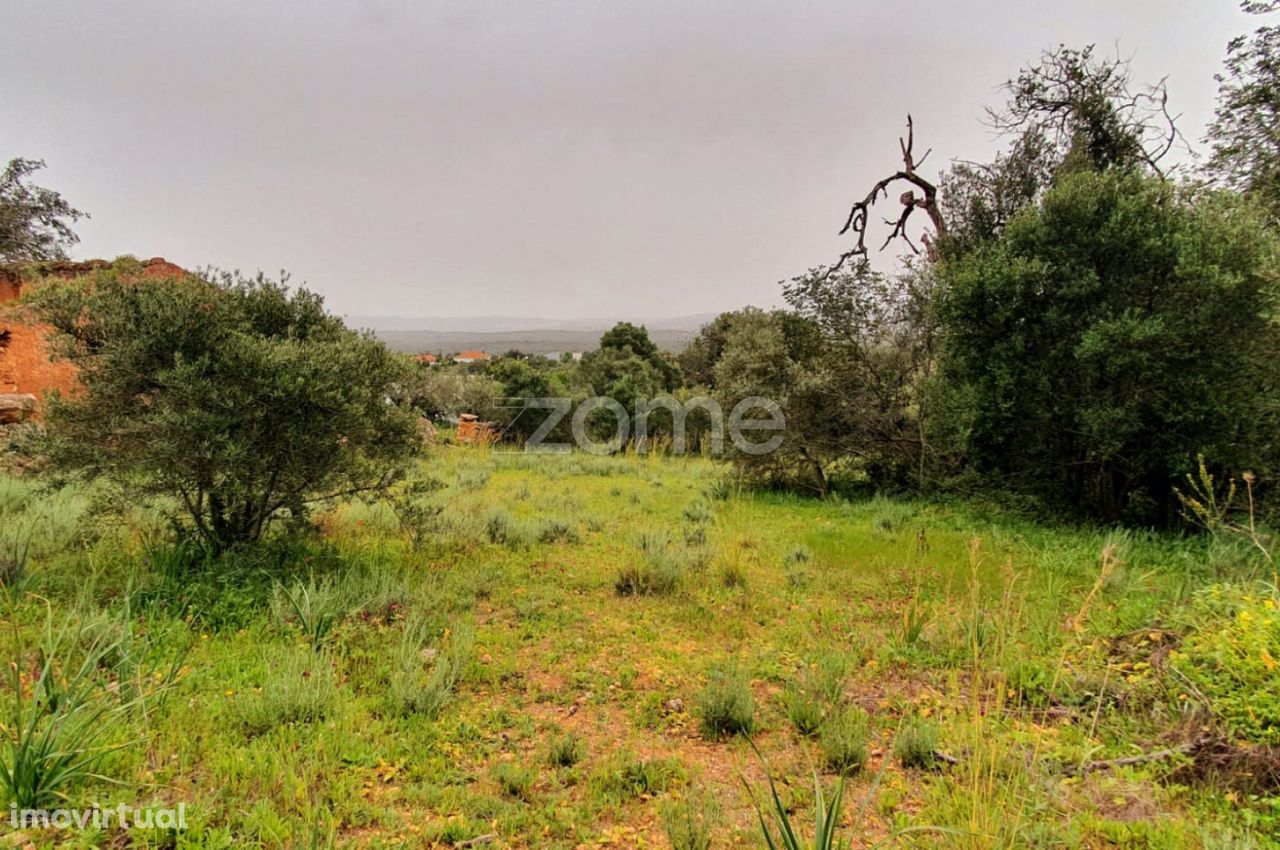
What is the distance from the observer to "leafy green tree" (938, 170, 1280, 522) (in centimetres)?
598

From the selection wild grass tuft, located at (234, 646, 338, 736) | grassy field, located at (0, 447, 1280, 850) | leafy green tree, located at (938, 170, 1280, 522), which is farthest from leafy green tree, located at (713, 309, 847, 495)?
wild grass tuft, located at (234, 646, 338, 736)

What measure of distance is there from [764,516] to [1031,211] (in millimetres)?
5450

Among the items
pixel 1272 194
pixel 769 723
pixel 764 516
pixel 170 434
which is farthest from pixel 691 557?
pixel 1272 194

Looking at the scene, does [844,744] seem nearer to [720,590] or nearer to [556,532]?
[720,590]

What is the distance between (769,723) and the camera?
2854mm

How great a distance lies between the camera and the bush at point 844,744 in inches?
97.0

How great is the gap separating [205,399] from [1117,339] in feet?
28.9

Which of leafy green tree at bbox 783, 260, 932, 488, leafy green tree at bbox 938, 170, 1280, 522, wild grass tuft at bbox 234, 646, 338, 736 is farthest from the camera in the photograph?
leafy green tree at bbox 783, 260, 932, 488

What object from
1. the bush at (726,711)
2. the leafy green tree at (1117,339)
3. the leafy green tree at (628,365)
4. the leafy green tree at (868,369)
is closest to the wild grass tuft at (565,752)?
the bush at (726,711)

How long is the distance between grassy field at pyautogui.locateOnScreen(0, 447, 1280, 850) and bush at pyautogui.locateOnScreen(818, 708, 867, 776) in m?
0.01

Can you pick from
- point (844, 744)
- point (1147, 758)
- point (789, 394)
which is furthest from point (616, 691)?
point (789, 394)

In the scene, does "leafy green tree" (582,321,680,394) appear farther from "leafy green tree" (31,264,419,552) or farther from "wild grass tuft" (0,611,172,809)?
"wild grass tuft" (0,611,172,809)

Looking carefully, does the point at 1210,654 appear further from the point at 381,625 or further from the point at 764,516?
the point at 764,516

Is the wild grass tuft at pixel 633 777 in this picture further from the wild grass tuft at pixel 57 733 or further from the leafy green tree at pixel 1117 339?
the leafy green tree at pixel 1117 339
